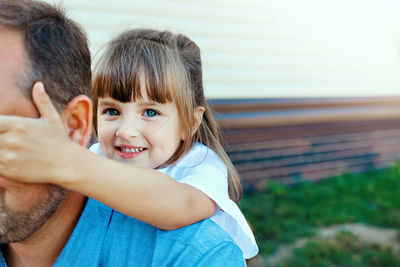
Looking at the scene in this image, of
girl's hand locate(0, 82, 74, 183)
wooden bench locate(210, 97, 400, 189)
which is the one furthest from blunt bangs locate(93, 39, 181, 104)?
wooden bench locate(210, 97, 400, 189)

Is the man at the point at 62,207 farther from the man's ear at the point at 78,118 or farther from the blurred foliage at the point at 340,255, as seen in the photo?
the blurred foliage at the point at 340,255

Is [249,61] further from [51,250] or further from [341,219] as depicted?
[51,250]

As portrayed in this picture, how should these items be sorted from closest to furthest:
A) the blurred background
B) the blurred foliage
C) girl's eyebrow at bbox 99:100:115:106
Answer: girl's eyebrow at bbox 99:100:115:106, the blurred foliage, the blurred background

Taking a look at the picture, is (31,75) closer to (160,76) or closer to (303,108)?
(160,76)

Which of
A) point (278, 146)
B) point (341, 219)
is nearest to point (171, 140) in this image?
point (341, 219)

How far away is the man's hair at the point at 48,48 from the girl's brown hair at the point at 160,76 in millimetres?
650

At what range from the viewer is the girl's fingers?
140 centimetres

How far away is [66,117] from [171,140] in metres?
0.90

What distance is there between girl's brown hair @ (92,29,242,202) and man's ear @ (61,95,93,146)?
71 cm

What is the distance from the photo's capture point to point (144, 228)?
69.1 inches

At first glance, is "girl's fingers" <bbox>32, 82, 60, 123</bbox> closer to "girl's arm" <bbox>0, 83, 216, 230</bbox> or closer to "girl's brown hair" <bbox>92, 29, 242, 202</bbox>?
"girl's arm" <bbox>0, 83, 216, 230</bbox>

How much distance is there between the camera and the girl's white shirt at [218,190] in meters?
2.03

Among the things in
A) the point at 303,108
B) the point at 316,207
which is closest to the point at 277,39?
the point at 303,108

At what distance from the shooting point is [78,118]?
5.28 ft
